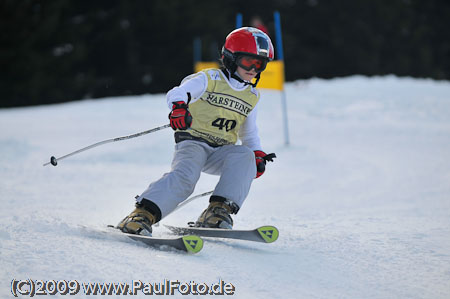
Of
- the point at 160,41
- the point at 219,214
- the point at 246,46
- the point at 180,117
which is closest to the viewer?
the point at 180,117

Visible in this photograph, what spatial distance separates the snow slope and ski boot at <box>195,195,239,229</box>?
0.17 m

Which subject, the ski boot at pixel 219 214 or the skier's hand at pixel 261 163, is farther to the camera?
the skier's hand at pixel 261 163

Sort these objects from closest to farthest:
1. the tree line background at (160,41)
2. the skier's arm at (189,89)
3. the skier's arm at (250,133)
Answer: the skier's arm at (189,89) < the skier's arm at (250,133) < the tree line background at (160,41)

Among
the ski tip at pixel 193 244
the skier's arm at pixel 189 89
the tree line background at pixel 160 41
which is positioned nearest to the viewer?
the ski tip at pixel 193 244

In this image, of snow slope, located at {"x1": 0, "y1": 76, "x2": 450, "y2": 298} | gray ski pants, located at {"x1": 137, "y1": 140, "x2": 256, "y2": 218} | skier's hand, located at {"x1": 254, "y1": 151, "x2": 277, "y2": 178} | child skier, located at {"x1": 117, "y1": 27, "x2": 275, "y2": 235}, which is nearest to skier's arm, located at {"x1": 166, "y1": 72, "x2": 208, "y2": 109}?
child skier, located at {"x1": 117, "y1": 27, "x2": 275, "y2": 235}

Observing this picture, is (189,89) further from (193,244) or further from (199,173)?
(193,244)

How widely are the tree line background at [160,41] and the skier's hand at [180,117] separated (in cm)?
1291

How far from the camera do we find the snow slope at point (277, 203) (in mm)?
2486

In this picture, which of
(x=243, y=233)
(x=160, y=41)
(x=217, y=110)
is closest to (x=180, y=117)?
(x=217, y=110)

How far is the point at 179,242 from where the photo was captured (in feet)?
9.06

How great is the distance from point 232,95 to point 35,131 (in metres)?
6.88

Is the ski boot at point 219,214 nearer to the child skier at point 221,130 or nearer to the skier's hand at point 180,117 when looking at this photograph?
the child skier at point 221,130

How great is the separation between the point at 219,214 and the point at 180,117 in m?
0.63

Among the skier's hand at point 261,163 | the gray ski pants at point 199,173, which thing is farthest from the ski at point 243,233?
the skier's hand at point 261,163
